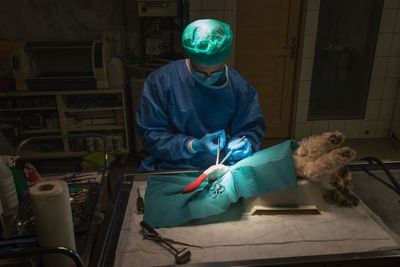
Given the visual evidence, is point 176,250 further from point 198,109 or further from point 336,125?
point 336,125

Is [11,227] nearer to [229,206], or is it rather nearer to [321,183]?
[229,206]

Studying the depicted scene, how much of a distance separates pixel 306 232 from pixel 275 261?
24cm

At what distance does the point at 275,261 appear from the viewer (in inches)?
42.3

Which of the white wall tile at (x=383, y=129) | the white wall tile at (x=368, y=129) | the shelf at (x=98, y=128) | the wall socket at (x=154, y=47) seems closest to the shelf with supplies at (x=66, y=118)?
the shelf at (x=98, y=128)

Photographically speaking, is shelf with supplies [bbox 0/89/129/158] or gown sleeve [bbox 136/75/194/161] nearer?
gown sleeve [bbox 136/75/194/161]

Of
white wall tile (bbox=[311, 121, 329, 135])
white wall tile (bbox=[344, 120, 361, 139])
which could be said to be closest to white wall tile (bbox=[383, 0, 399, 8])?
white wall tile (bbox=[344, 120, 361, 139])

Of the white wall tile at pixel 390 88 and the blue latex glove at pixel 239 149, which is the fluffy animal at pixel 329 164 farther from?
the white wall tile at pixel 390 88

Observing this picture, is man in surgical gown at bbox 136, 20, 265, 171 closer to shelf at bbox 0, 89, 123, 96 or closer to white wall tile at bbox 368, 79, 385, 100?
shelf at bbox 0, 89, 123, 96

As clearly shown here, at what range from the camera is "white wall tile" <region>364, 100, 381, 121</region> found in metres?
4.33

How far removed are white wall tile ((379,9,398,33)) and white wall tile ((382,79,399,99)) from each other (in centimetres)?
64

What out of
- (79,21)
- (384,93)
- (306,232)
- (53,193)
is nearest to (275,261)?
(306,232)

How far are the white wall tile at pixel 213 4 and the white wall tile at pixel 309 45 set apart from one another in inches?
45.7

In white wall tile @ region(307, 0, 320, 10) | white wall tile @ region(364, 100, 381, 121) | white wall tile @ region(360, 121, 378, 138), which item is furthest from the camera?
white wall tile @ region(360, 121, 378, 138)

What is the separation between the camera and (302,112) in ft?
14.0
